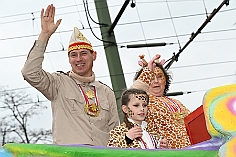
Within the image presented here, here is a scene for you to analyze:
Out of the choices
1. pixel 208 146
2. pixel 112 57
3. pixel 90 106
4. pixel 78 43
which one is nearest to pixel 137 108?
pixel 90 106

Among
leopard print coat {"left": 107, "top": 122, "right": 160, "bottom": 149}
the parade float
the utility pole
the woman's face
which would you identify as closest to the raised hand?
leopard print coat {"left": 107, "top": 122, "right": 160, "bottom": 149}

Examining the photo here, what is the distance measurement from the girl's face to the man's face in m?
0.36

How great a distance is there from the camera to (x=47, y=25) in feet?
9.55

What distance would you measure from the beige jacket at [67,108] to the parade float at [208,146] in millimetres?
1422

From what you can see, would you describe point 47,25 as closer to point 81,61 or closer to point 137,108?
point 81,61

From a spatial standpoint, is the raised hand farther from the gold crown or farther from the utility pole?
the utility pole

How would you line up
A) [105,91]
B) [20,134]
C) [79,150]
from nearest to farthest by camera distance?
1. [79,150]
2. [105,91]
3. [20,134]

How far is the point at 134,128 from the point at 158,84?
71cm

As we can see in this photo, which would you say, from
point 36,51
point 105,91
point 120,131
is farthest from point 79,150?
point 105,91

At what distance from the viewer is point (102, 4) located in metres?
7.09

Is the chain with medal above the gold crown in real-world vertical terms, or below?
below

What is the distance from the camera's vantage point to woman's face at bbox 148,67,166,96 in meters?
3.32

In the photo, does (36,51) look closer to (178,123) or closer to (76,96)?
(76,96)

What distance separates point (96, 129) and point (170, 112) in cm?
48
